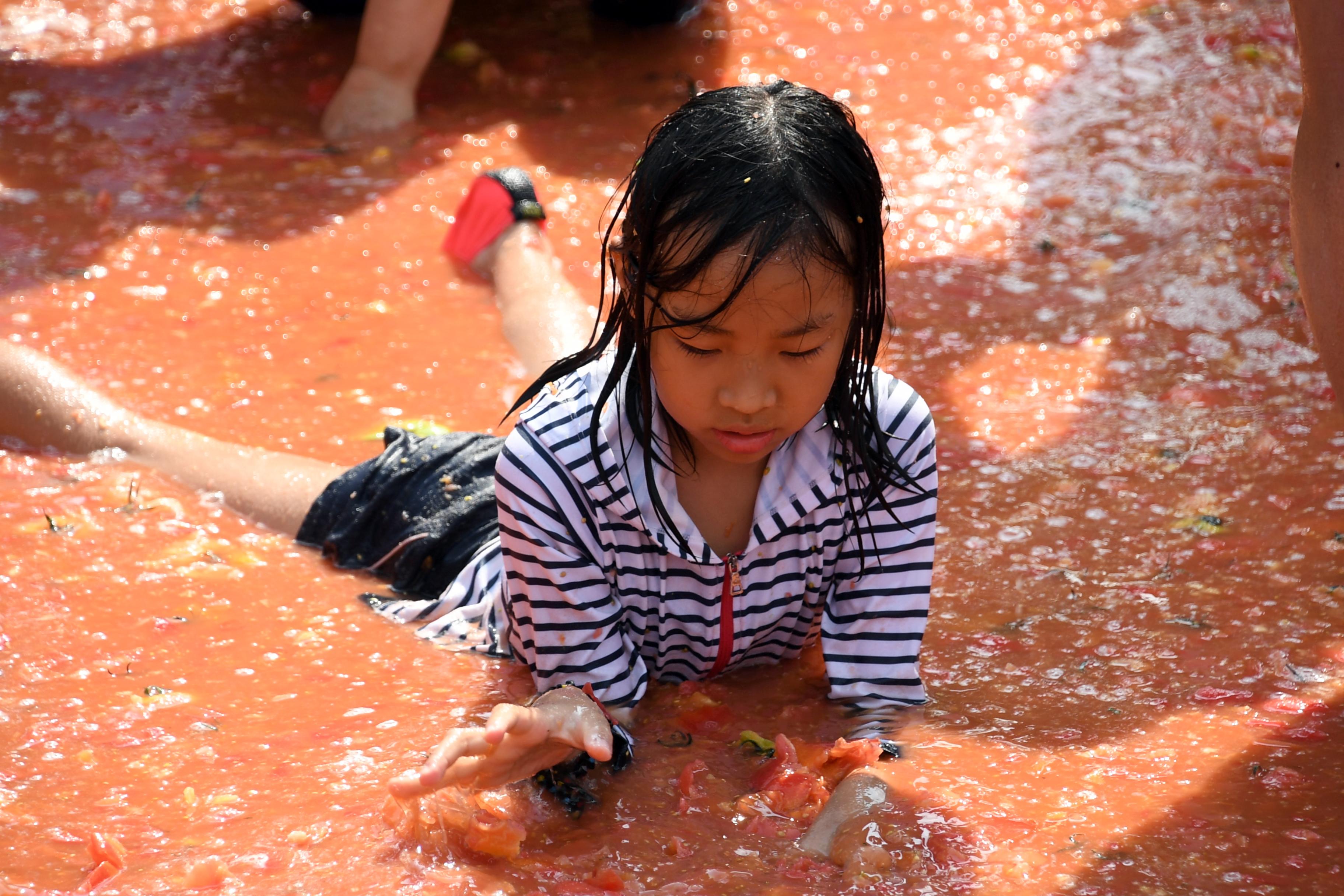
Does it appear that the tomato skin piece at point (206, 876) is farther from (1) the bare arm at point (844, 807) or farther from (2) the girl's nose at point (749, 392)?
(2) the girl's nose at point (749, 392)

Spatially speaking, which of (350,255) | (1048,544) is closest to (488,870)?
(1048,544)

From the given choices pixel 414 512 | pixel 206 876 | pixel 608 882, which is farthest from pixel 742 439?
pixel 414 512

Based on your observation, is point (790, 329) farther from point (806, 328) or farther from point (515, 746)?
point (515, 746)

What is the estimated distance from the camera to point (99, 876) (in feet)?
5.63

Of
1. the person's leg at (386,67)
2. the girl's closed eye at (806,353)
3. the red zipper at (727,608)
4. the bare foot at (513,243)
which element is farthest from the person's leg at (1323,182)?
the person's leg at (386,67)

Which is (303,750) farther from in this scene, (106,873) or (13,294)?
(13,294)

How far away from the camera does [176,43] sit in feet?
17.4

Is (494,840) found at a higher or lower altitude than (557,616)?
lower

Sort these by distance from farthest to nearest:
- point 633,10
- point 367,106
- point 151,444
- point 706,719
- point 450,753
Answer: point 633,10, point 367,106, point 151,444, point 706,719, point 450,753

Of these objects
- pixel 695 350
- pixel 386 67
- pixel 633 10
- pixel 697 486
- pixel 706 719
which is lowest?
pixel 706 719

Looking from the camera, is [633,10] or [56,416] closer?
[56,416]

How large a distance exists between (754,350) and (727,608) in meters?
0.54

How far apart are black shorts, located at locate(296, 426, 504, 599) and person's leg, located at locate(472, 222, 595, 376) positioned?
0.70m

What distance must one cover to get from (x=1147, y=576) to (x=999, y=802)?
85 centimetres
